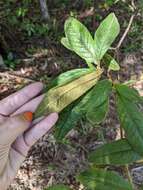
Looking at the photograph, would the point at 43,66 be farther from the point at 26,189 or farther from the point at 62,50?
the point at 26,189

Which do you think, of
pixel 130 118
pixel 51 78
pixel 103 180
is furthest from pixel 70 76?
pixel 51 78

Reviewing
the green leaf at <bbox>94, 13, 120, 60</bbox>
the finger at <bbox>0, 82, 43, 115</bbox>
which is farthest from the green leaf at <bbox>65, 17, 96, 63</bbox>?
the finger at <bbox>0, 82, 43, 115</bbox>

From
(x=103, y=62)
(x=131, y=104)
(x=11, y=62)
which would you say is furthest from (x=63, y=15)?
(x=131, y=104)

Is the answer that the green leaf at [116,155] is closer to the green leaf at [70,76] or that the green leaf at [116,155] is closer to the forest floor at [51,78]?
the green leaf at [70,76]

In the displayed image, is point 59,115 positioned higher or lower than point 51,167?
lower

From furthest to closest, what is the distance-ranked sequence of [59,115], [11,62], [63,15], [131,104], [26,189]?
[63,15]
[11,62]
[26,189]
[59,115]
[131,104]

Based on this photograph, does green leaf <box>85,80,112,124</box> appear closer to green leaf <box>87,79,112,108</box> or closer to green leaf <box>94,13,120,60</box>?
green leaf <box>87,79,112,108</box>

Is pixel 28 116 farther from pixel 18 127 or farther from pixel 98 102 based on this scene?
pixel 98 102
